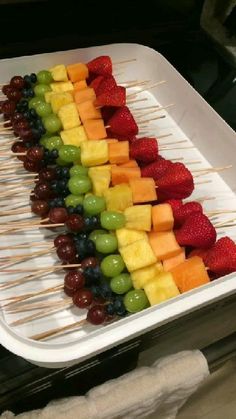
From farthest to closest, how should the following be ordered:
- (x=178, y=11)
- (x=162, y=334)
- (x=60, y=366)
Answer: (x=178, y=11) < (x=162, y=334) < (x=60, y=366)

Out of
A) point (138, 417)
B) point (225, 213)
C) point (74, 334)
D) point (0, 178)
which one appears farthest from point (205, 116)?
point (138, 417)

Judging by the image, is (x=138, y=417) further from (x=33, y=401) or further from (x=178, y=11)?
(x=178, y=11)

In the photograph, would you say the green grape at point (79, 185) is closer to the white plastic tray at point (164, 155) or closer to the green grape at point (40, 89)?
the white plastic tray at point (164, 155)

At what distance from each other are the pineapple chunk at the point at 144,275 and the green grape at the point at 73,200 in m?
0.33

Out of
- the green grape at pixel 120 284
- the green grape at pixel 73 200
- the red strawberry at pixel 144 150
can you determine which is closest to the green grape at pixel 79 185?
the green grape at pixel 73 200

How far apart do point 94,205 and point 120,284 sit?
29 cm

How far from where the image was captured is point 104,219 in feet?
4.97

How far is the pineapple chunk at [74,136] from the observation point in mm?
1779

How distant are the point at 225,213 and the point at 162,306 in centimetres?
59

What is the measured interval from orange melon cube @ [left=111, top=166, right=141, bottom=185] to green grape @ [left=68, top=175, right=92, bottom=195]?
3.8 inches

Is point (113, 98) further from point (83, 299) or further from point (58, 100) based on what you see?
point (83, 299)

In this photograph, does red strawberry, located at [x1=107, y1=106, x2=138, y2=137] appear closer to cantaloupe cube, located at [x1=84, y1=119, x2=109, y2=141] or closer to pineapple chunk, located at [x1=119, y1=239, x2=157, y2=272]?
cantaloupe cube, located at [x1=84, y1=119, x2=109, y2=141]

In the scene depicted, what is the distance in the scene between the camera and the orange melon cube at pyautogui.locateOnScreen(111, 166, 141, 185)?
1.66 m

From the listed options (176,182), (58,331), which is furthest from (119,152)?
(58,331)
